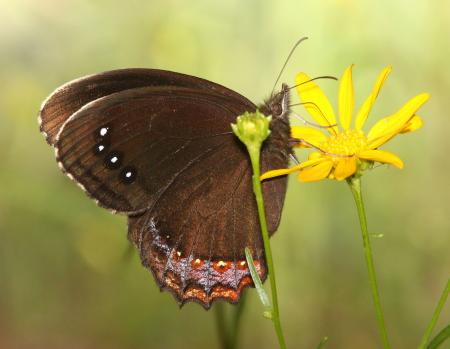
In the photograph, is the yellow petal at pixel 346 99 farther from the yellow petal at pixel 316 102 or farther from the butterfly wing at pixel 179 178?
the butterfly wing at pixel 179 178

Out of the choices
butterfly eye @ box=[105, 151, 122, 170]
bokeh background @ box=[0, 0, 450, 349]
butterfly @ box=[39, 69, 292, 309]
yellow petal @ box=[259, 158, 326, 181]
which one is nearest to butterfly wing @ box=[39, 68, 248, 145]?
butterfly @ box=[39, 69, 292, 309]

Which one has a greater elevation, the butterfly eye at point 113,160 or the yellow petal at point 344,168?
the butterfly eye at point 113,160

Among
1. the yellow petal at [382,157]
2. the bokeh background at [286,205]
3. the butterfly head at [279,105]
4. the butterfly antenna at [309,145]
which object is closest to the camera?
the yellow petal at [382,157]

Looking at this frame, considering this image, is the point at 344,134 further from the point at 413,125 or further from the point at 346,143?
the point at 413,125

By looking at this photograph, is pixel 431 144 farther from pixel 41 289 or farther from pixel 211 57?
pixel 41 289

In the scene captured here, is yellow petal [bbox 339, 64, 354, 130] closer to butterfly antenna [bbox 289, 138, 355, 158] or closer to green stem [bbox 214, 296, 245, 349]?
butterfly antenna [bbox 289, 138, 355, 158]

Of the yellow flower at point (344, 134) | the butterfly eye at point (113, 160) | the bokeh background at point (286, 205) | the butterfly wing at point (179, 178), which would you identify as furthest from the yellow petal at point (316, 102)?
the bokeh background at point (286, 205)

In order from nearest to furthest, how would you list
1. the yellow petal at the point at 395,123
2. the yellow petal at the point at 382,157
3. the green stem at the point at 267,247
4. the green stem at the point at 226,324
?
the green stem at the point at 267,247 → the yellow petal at the point at 382,157 → the yellow petal at the point at 395,123 → the green stem at the point at 226,324

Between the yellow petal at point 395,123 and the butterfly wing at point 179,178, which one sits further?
the butterfly wing at point 179,178
